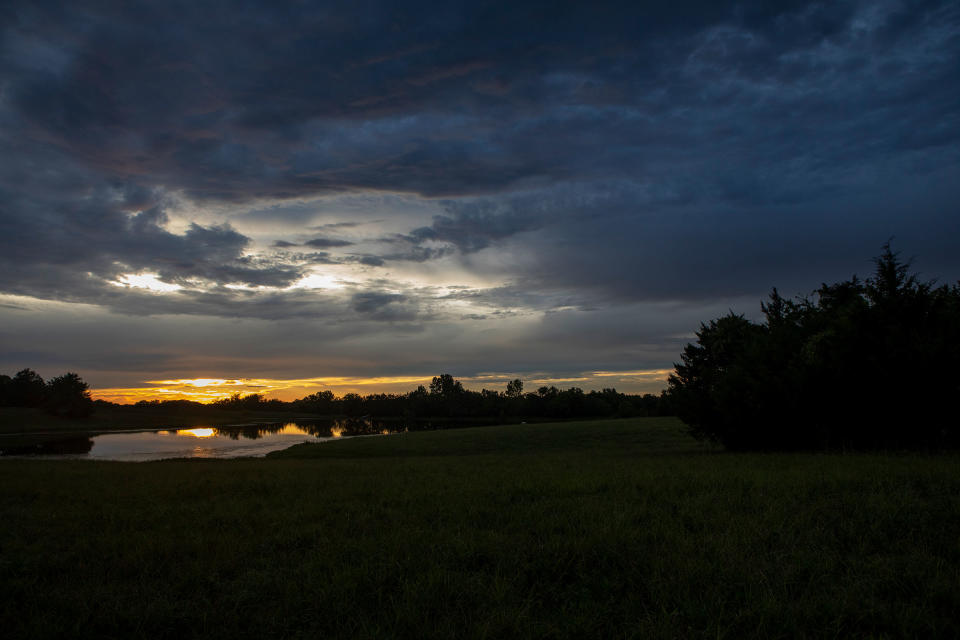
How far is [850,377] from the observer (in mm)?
18312

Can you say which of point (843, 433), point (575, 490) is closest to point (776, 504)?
point (575, 490)

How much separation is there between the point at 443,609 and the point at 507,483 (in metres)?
6.69

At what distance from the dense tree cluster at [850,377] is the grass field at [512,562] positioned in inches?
295

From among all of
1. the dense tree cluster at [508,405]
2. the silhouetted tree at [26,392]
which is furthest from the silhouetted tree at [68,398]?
the dense tree cluster at [508,405]

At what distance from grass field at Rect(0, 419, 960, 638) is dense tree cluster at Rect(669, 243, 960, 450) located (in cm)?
749

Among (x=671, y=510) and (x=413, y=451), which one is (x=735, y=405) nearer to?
(x=671, y=510)

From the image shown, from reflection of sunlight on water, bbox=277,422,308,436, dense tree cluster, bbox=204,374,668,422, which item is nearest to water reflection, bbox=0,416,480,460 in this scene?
reflection of sunlight on water, bbox=277,422,308,436

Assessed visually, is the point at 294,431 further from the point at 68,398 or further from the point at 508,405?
the point at 508,405

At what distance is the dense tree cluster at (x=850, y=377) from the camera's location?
656 inches

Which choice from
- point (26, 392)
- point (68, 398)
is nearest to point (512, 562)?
point (68, 398)

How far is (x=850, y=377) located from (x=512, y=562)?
1812 centimetres

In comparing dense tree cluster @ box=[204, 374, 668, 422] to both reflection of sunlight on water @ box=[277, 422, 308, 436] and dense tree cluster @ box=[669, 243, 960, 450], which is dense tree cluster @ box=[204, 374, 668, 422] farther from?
dense tree cluster @ box=[669, 243, 960, 450]

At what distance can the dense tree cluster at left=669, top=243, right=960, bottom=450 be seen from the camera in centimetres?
1666

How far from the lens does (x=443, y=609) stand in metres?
5.00
